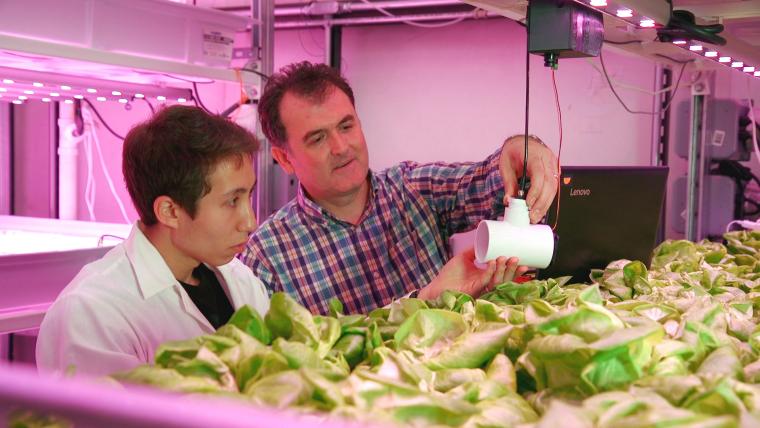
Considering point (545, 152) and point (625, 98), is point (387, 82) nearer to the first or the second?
Answer: point (625, 98)

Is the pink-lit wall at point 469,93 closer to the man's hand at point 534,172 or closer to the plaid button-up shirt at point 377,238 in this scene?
the plaid button-up shirt at point 377,238

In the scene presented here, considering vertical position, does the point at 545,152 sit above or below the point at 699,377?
above

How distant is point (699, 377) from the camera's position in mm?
801

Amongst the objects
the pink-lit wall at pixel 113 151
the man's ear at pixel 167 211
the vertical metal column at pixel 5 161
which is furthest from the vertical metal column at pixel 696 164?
the vertical metal column at pixel 5 161

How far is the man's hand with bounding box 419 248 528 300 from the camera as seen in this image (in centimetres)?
147

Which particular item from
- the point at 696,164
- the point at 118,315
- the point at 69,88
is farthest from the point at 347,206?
Result: the point at 696,164

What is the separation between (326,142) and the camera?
82.4 inches

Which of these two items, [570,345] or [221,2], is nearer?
[570,345]

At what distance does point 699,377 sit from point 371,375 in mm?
323

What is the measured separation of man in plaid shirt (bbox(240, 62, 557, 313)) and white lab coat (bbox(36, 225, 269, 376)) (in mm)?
561

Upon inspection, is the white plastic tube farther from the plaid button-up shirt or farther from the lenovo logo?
the lenovo logo

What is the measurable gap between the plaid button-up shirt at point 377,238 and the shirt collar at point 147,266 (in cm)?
55

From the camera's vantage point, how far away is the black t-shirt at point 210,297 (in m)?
1.82

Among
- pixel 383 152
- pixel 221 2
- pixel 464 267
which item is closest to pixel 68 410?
pixel 464 267
